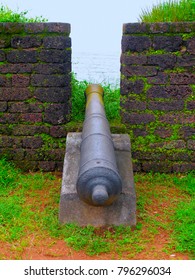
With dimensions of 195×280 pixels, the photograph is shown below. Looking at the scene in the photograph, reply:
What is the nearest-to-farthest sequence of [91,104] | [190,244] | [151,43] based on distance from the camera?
1. [190,244]
2. [91,104]
3. [151,43]

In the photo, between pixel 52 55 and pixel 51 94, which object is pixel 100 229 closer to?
pixel 51 94

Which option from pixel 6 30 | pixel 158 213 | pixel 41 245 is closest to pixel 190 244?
pixel 158 213

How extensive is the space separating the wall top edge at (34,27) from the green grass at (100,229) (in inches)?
73.1

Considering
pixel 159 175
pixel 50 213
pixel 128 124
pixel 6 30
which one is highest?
pixel 6 30

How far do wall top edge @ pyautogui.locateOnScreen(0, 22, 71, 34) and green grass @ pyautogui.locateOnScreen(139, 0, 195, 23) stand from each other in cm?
133

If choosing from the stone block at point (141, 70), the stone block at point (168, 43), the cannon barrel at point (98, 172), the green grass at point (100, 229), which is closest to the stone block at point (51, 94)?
the stone block at point (141, 70)

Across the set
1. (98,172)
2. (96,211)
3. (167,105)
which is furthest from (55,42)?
(98,172)

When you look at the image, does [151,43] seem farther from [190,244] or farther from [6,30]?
[190,244]

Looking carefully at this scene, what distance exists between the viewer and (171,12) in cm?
756

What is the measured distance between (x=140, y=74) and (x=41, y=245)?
10.2 ft

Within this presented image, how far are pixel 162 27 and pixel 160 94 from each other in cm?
91

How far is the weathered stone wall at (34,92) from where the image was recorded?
285 inches

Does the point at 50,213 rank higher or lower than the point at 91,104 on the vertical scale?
lower

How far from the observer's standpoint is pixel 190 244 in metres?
4.94
